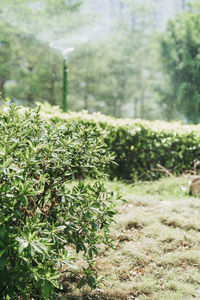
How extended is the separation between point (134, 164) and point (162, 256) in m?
4.19

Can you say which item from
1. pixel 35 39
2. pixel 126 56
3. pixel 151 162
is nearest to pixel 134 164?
pixel 151 162

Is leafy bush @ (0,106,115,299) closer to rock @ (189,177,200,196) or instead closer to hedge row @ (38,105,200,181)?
rock @ (189,177,200,196)

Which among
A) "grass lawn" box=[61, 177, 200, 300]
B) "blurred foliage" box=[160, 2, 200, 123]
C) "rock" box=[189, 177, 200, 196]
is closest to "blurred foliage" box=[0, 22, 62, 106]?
Answer: "blurred foliage" box=[160, 2, 200, 123]

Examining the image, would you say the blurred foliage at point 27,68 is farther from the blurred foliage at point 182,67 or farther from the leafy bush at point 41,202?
the leafy bush at point 41,202

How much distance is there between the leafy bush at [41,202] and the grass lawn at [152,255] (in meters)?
0.41

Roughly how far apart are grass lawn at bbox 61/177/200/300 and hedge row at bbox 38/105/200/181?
2.40m

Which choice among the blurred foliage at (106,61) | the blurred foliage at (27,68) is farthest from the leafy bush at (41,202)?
the blurred foliage at (27,68)

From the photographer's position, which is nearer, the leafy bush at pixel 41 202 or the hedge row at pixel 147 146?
the leafy bush at pixel 41 202

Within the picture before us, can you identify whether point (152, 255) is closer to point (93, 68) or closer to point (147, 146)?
point (147, 146)

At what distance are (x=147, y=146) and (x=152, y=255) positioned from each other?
4253mm

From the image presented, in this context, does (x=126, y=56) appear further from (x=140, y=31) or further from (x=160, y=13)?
(x=160, y=13)

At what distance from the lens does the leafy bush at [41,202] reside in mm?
1834

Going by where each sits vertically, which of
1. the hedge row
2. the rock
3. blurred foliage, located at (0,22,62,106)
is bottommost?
the rock

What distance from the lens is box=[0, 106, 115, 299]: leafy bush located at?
6.02 feet
